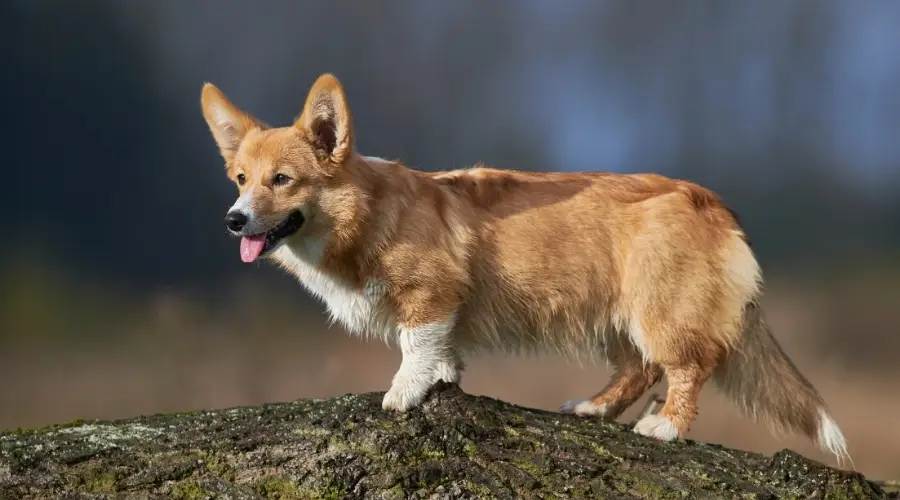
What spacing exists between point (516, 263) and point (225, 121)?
2006 millimetres

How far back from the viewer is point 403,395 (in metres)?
4.79

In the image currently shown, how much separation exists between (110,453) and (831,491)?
3586 mm

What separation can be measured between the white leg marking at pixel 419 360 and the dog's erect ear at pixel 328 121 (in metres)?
1.10

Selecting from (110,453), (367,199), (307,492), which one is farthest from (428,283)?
(110,453)

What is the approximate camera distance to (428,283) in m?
5.11

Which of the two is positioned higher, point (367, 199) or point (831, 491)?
point (367, 199)

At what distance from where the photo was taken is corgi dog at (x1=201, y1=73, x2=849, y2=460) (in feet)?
16.4

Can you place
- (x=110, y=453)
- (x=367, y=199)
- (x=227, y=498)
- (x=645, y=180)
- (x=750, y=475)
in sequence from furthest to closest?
(x=645, y=180), (x=367, y=199), (x=750, y=475), (x=110, y=453), (x=227, y=498)

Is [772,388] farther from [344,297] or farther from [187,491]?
[187,491]

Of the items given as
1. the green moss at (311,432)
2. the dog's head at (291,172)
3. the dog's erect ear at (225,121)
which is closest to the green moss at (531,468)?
the green moss at (311,432)

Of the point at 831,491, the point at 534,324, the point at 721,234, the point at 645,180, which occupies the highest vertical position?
the point at 645,180

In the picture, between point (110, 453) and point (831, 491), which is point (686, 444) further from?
point (110, 453)

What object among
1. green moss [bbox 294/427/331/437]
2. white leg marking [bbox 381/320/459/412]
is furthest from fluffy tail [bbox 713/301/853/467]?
green moss [bbox 294/427/331/437]

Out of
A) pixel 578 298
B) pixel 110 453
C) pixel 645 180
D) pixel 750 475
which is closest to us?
pixel 110 453
